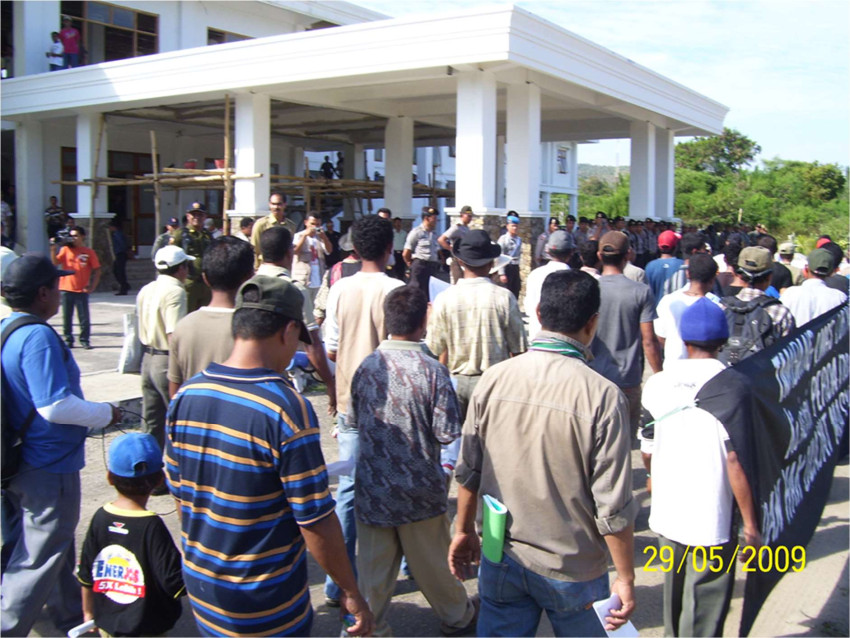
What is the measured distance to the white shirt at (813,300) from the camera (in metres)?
5.89

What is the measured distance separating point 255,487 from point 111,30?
19.7 m

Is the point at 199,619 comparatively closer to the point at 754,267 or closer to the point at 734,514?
the point at 734,514

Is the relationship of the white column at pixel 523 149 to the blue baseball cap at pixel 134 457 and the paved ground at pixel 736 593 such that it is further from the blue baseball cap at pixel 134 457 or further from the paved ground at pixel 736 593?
the blue baseball cap at pixel 134 457

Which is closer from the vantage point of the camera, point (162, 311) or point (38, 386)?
point (38, 386)

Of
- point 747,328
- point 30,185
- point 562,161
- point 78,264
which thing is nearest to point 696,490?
point 747,328

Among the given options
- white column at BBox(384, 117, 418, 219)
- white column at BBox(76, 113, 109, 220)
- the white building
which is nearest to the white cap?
the white building

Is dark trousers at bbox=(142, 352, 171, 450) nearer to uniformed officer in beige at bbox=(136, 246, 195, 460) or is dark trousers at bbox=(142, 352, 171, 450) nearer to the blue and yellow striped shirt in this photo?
uniformed officer in beige at bbox=(136, 246, 195, 460)

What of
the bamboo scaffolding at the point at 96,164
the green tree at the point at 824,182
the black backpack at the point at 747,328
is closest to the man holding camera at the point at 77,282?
the bamboo scaffolding at the point at 96,164

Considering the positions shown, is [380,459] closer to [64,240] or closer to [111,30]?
[64,240]

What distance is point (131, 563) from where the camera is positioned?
9.68 feet

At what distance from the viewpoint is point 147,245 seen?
20.4 metres

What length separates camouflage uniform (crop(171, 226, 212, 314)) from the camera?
7.36m

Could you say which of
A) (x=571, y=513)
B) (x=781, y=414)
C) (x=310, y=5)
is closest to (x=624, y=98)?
(x=310, y=5)

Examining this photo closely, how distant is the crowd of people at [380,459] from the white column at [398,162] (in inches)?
519
